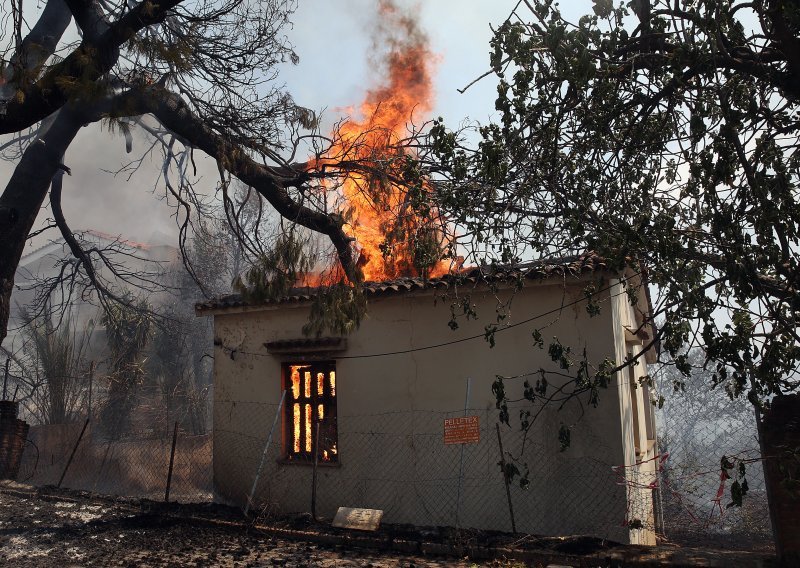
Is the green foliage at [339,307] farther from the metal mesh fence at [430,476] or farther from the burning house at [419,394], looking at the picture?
the metal mesh fence at [430,476]

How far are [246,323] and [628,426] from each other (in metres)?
6.79

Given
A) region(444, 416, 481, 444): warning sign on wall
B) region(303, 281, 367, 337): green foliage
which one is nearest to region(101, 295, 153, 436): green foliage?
region(303, 281, 367, 337): green foliage

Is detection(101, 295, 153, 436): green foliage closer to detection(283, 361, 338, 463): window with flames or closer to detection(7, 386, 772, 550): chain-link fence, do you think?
detection(7, 386, 772, 550): chain-link fence

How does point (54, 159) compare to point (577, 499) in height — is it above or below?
above

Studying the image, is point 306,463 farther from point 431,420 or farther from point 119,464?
point 119,464

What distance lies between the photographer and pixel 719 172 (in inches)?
183

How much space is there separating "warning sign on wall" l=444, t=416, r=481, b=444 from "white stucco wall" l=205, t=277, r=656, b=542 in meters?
0.70

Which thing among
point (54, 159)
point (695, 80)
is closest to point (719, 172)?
point (695, 80)

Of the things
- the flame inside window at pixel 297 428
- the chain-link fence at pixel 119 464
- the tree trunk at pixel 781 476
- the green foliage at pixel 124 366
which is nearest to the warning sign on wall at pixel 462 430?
the flame inside window at pixel 297 428

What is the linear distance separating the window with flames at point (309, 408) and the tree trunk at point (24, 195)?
15.0 feet

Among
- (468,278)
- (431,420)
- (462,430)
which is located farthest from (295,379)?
(468,278)

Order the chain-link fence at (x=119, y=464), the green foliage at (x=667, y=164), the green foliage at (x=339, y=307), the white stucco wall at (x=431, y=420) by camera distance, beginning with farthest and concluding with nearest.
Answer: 1. the chain-link fence at (x=119, y=464)
2. the green foliage at (x=339, y=307)
3. the white stucco wall at (x=431, y=420)
4. the green foliage at (x=667, y=164)

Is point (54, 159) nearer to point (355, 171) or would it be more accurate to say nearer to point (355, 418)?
point (355, 171)

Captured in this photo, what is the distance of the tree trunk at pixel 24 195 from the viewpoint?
9805 millimetres
